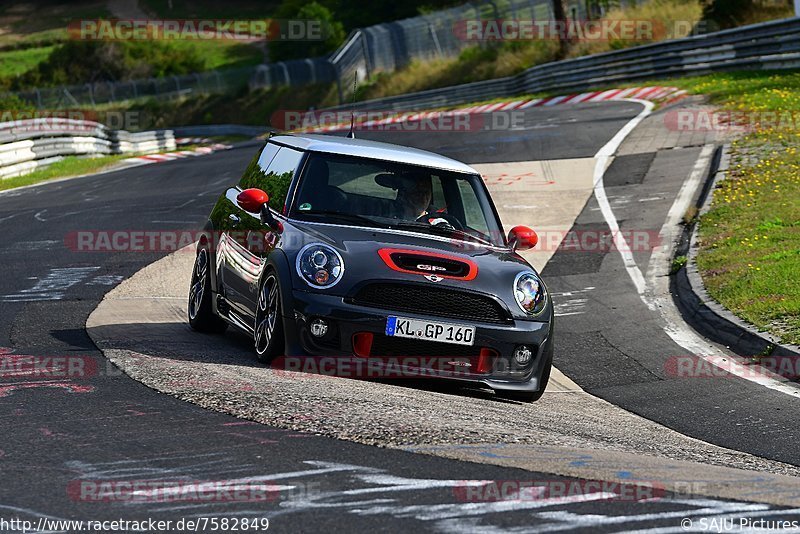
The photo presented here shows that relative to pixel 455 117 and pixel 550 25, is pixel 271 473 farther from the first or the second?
pixel 550 25

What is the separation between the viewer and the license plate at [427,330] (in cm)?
791

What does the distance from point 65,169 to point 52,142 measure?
1216mm

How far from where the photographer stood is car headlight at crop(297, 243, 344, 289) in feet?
26.3

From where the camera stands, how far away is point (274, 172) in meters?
9.67

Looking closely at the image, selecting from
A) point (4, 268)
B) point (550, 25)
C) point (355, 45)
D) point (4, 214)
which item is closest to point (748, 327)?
point (4, 268)

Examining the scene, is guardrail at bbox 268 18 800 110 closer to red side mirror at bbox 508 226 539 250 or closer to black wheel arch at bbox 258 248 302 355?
red side mirror at bbox 508 226 539 250

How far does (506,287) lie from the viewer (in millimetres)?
8266

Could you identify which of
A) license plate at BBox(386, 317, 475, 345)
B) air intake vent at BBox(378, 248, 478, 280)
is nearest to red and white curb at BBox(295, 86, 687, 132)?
air intake vent at BBox(378, 248, 478, 280)

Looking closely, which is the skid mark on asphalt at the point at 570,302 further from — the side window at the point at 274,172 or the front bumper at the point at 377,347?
the front bumper at the point at 377,347

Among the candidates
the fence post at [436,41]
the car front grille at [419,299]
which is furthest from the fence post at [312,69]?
the car front grille at [419,299]

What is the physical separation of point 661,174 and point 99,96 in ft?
161

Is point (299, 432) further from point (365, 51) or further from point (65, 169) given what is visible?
point (365, 51)

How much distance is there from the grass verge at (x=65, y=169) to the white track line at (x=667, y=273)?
40.4ft

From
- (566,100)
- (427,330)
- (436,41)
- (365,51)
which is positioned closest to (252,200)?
(427,330)
